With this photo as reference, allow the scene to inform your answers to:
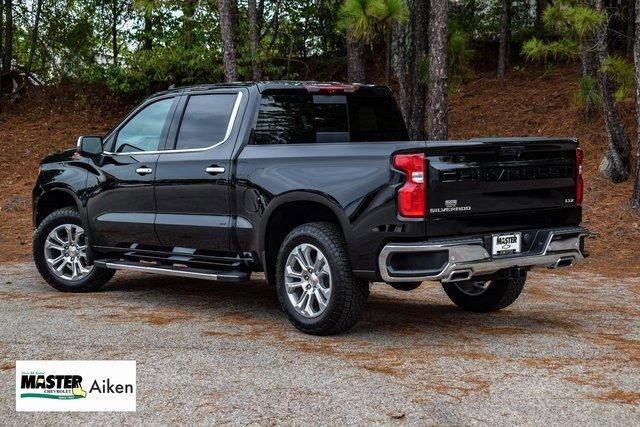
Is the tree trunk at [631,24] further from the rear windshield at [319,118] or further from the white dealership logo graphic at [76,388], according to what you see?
the white dealership logo graphic at [76,388]

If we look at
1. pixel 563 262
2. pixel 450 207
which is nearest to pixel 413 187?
pixel 450 207

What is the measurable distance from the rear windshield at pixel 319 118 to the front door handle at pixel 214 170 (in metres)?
0.36

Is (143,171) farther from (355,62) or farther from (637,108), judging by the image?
(355,62)

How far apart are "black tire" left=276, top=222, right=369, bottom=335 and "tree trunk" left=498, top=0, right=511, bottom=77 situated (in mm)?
15095

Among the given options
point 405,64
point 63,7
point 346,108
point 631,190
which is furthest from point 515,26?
point 346,108

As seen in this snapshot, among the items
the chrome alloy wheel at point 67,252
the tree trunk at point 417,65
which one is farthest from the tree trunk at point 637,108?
the chrome alloy wheel at point 67,252

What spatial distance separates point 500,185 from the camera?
21.6 feet

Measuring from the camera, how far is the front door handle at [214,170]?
7469mm

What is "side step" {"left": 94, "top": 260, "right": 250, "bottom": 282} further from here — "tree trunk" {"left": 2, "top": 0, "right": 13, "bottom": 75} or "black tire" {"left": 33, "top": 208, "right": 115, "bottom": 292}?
"tree trunk" {"left": 2, "top": 0, "right": 13, "bottom": 75}

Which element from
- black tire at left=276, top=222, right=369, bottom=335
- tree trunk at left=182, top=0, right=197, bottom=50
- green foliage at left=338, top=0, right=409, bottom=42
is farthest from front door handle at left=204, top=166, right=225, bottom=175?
tree trunk at left=182, top=0, right=197, bottom=50

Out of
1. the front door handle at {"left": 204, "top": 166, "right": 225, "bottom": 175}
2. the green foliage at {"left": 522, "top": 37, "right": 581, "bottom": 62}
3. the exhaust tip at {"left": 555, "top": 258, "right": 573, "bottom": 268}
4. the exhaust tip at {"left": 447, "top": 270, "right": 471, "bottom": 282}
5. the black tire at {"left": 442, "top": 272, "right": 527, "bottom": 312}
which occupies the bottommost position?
the black tire at {"left": 442, "top": 272, "right": 527, "bottom": 312}

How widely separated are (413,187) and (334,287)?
975 mm

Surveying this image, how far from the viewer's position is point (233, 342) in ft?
21.5

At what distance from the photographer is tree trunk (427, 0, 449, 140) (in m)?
13.9
